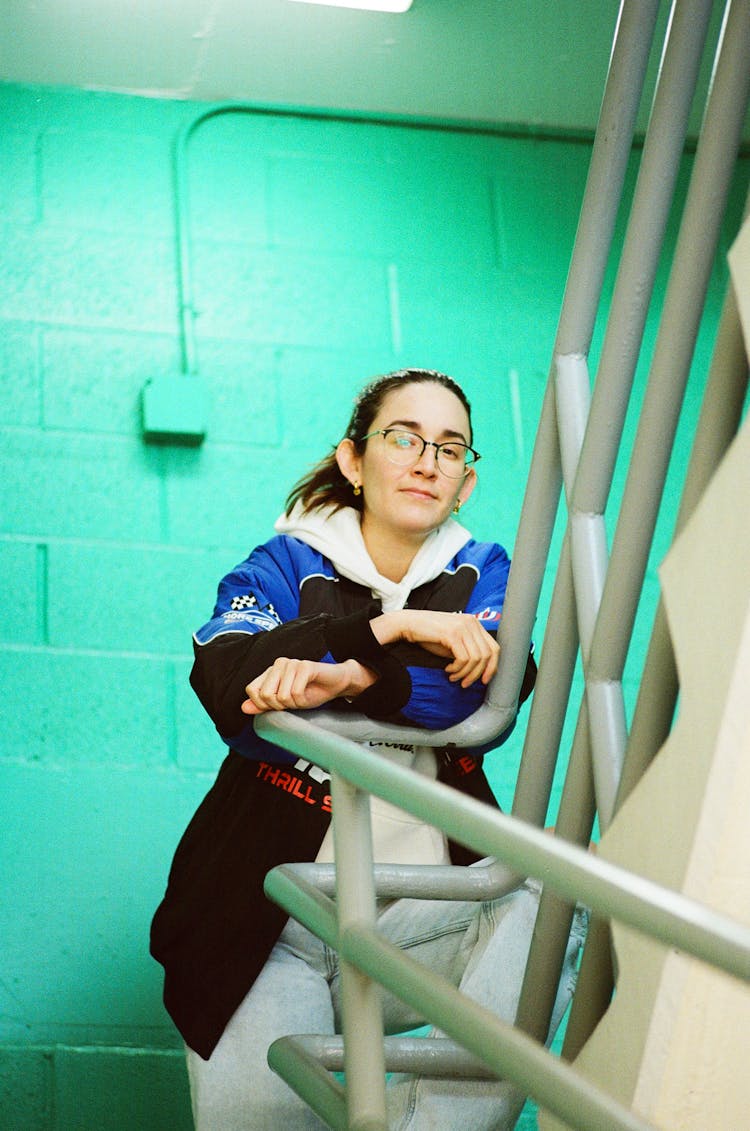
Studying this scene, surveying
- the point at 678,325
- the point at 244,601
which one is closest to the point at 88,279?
the point at 244,601

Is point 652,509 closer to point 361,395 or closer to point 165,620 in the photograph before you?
point 361,395

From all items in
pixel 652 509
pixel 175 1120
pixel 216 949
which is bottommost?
pixel 175 1120

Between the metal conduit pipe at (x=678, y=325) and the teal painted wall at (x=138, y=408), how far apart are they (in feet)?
5.21

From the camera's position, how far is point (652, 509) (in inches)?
51.7

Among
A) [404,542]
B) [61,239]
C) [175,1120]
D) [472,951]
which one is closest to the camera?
[472,951]

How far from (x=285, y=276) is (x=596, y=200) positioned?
5.85ft

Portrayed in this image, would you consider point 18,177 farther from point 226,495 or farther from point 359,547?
point 359,547

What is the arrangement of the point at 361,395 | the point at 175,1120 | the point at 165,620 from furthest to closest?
the point at 165,620, the point at 175,1120, the point at 361,395

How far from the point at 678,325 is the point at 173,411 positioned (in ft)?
6.14

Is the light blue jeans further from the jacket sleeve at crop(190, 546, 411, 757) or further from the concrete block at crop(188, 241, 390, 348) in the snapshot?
the concrete block at crop(188, 241, 390, 348)

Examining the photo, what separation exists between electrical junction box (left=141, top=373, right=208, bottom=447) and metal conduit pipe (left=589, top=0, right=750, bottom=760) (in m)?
1.80

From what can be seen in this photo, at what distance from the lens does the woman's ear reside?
2.09 m

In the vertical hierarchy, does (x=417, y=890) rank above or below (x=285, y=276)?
below

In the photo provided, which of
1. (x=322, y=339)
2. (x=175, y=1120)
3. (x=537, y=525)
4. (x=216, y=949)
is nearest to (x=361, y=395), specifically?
(x=537, y=525)
